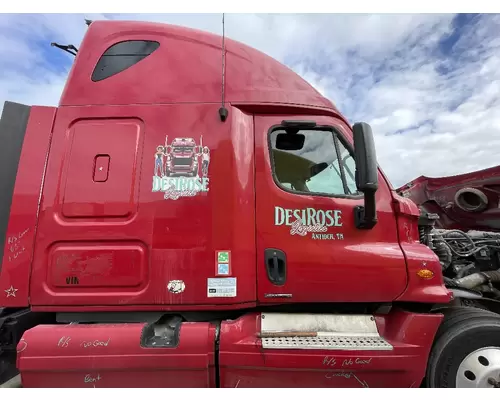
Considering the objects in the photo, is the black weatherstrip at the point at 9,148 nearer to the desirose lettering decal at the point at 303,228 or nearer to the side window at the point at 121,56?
the side window at the point at 121,56

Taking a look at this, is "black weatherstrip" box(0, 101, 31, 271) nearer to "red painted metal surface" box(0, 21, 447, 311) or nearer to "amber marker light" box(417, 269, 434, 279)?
"red painted metal surface" box(0, 21, 447, 311)

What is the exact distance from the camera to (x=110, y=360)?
2.23m

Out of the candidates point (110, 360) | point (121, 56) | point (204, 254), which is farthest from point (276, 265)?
point (121, 56)

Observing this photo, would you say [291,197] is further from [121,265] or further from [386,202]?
[121,265]

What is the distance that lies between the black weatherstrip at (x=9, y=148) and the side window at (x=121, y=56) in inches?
26.9

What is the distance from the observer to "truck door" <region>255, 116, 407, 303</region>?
7.98 feet

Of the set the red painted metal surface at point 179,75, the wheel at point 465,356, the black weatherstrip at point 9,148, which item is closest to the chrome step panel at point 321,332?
the wheel at point 465,356

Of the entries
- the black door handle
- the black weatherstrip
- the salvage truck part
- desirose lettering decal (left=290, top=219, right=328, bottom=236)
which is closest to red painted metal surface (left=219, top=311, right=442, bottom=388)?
the salvage truck part

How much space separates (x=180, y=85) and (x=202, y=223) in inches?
48.4

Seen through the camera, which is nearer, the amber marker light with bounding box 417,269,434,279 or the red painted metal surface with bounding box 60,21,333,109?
the amber marker light with bounding box 417,269,434,279

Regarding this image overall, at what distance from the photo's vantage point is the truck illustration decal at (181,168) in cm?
246

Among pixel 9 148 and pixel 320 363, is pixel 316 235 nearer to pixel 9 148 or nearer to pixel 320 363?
pixel 320 363

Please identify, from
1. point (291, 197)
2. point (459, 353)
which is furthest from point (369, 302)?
point (291, 197)

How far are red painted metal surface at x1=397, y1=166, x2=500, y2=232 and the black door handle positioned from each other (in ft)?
11.4
